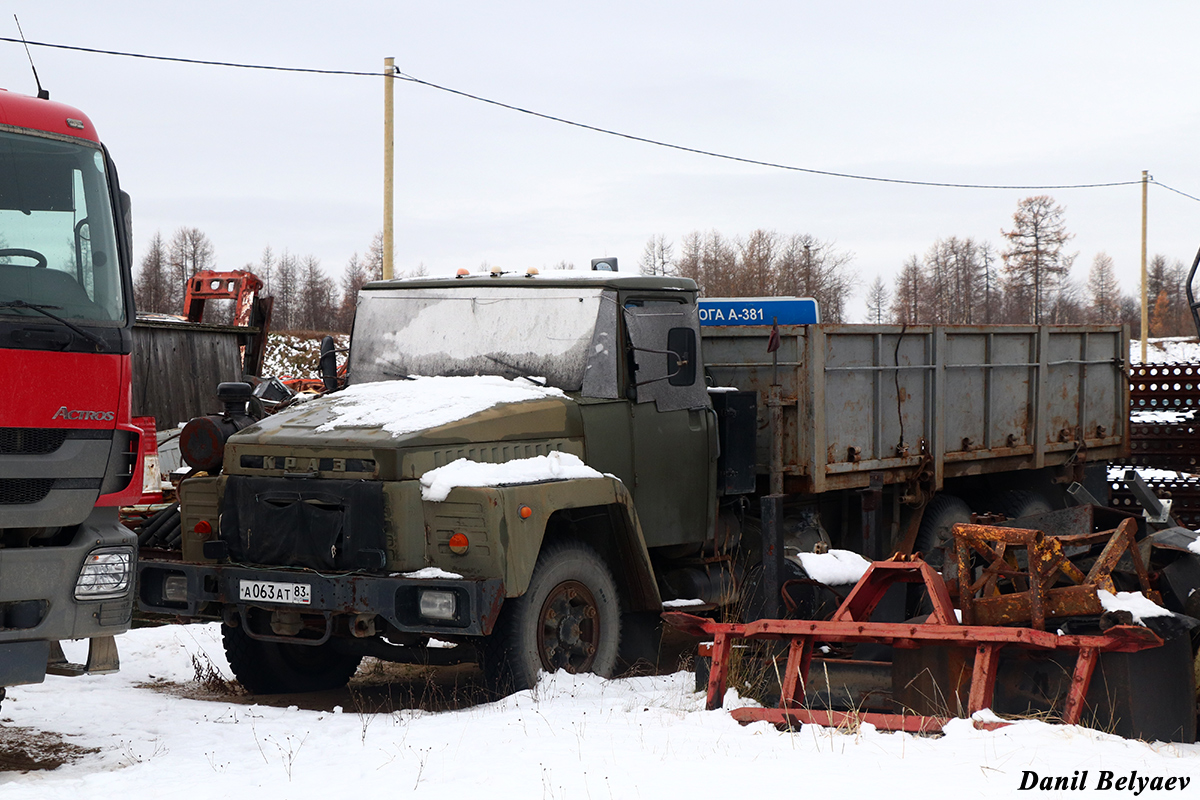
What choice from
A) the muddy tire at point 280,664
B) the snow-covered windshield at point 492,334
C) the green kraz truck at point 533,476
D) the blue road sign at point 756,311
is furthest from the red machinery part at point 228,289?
the muddy tire at point 280,664

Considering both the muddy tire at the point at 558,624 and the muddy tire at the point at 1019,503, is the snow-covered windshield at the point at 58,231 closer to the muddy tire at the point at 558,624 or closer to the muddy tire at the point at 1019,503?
the muddy tire at the point at 558,624

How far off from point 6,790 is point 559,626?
9.59 feet

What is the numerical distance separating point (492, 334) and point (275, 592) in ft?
6.97

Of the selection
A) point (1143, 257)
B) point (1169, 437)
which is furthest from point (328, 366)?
point (1143, 257)

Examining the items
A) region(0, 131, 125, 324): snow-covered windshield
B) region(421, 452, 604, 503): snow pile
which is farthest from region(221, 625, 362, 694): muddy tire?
region(0, 131, 125, 324): snow-covered windshield

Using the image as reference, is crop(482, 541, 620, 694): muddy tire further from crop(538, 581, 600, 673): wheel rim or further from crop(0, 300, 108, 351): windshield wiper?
A: crop(0, 300, 108, 351): windshield wiper

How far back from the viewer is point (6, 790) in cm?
520

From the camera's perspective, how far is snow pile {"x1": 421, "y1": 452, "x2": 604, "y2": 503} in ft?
21.7

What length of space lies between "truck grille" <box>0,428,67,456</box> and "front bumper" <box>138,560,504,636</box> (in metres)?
1.61

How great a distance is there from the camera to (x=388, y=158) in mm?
19438

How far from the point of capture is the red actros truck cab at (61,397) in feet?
17.8

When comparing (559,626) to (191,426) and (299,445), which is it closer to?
(299,445)

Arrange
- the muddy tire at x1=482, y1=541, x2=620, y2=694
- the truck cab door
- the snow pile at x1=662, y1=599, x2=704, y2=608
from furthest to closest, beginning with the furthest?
the snow pile at x1=662, y1=599, x2=704, y2=608
the truck cab door
the muddy tire at x1=482, y1=541, x2=620, y2=694

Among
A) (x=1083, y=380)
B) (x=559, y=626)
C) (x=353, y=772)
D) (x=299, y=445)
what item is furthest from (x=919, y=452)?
(x=353, y=772)
